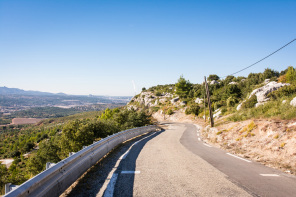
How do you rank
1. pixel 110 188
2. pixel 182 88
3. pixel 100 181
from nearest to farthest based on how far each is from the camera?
1. pixel 110 188
2. pixel 100 181
3. pixel 182 88

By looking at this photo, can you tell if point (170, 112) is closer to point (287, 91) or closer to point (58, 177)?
point (287, 91)

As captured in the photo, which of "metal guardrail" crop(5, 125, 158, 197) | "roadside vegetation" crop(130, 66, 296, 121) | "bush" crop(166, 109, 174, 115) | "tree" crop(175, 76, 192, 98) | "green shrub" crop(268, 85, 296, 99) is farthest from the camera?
"tree" crop(175, 76, 192, 98)

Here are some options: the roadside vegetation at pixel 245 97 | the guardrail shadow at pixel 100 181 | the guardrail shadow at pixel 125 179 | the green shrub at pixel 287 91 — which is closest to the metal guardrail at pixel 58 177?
the guardrail shadow at pixel 100 181

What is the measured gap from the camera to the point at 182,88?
69.4 m

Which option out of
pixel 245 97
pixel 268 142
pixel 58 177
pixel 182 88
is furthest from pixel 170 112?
pixel 58 177

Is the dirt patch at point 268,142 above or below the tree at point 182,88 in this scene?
below

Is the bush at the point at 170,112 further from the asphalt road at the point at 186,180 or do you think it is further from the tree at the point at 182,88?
the asphalt road at the point at 186,180

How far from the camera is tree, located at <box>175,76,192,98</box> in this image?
6838 centimetres

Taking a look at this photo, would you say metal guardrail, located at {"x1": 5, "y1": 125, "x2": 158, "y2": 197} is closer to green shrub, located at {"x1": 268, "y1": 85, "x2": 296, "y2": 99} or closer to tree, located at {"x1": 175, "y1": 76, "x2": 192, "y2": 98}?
green shrub, located at {"x1": 268, "y1": 85, "x2": 296, "y2": 99}

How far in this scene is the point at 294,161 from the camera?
596cm

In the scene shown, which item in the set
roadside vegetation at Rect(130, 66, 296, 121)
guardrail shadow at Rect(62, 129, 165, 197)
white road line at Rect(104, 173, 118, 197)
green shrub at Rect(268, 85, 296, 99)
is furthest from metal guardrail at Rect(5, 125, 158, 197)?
green shrub at Rect(268, 85, 296, 99)

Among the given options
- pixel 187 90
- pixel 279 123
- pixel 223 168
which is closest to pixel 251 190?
pixel 223 168

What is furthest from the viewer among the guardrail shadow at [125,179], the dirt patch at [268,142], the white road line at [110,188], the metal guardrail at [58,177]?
the dirt patch at [268,142]

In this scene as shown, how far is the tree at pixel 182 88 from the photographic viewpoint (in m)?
68.4
